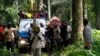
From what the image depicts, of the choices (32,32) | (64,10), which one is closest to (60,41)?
(32,32)

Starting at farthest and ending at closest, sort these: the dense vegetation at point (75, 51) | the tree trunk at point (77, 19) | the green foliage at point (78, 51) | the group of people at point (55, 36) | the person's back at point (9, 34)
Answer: the tree trunk at point (77, 19) < the person's back at point (9, 34) < the group of people at point (55, 36) < the dense vegetation at point (75, 51) < the green foliage at point (78, 51)

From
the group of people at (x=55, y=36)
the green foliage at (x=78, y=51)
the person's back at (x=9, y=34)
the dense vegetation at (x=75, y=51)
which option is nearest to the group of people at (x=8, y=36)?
the person's back at (x=9, y=34)

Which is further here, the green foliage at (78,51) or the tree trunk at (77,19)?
the tree trunk at (77,19)

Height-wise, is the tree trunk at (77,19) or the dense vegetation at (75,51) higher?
the tree trunk at (77,19)

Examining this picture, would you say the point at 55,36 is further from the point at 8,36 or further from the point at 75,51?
the point at 8,36

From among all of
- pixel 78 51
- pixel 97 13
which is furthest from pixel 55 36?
pixel 97 13

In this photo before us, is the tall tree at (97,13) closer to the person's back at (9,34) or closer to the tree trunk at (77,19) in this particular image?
the tree trunk at (77,19)

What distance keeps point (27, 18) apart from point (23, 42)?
7.64 ft

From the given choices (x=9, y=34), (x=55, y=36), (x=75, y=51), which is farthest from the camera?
(x=9, y=34)

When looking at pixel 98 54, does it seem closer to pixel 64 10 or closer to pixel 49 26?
pixel 49 26

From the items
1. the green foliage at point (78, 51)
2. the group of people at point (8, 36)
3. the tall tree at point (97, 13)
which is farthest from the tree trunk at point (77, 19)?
the tall tree at point (97, 13)

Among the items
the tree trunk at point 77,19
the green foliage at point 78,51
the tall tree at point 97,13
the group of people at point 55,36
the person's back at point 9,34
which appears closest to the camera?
the green foliage at point 78,51

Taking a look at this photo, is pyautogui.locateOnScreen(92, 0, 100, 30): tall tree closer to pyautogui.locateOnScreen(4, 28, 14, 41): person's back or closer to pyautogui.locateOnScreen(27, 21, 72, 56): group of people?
pyautogui.locateOnScreen(27, 21, 72, 56): group of people

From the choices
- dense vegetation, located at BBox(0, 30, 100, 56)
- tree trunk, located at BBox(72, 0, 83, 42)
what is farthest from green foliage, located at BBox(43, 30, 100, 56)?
tree trunk, located at BBox(72, 0, 83, 42)
